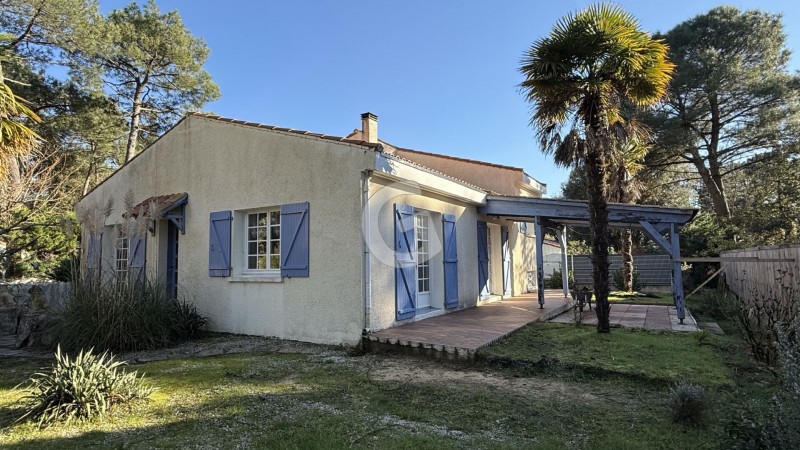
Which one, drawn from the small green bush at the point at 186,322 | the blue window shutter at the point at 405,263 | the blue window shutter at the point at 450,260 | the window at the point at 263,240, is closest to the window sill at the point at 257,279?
the window at the point at 263,240

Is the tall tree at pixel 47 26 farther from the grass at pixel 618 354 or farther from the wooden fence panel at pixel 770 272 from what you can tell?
the wooden fence panel at pixel 770 272

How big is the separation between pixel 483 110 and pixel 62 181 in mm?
16149

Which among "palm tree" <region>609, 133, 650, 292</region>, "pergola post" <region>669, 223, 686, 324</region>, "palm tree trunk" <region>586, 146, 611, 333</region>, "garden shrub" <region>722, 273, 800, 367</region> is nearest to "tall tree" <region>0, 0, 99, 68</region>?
"palm tree trunk" <region>586, 146, 611, 333</region>

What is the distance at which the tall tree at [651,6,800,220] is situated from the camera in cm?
1702

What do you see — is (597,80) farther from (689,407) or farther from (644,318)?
(689,407)

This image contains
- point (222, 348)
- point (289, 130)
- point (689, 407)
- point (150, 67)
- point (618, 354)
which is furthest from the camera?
point (150, 67)

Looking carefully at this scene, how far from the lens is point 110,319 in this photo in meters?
7.21

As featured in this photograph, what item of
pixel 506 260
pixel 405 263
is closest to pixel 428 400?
pixel 405 263

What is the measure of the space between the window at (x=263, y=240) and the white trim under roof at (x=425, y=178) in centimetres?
252

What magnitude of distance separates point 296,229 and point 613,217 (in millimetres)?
6280

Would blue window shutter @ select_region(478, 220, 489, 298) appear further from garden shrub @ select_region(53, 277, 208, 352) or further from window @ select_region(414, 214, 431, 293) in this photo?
garden shrub @ select_region(53, 277, 208, 352)

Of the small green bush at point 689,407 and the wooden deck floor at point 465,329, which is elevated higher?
the wooden deck floor at point 465,329

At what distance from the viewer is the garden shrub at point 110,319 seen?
23.4 feet

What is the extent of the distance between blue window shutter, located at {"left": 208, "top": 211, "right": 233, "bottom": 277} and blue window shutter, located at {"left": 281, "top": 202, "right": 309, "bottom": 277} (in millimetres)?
1437
